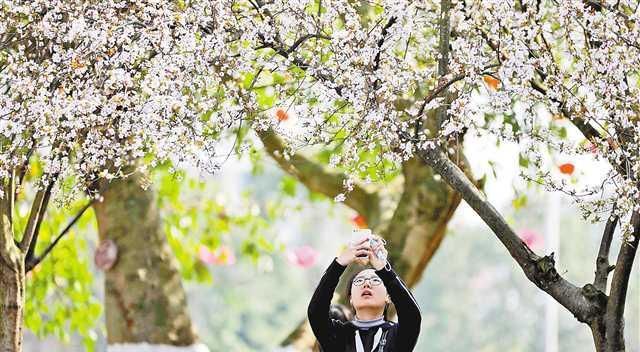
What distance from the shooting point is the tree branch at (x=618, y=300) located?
5.07m

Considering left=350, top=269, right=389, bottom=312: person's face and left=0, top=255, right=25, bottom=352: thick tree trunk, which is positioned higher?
left=0, top=255, right=25, bottom=352: thick tree trunk

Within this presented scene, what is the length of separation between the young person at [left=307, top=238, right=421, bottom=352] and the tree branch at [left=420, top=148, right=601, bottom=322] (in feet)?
1.43

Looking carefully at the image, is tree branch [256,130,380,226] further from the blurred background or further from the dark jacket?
the blurred background

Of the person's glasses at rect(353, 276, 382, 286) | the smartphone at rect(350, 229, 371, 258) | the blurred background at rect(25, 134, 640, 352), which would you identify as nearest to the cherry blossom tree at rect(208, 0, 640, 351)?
the smartphone at rect(350, 229, 371, 258)

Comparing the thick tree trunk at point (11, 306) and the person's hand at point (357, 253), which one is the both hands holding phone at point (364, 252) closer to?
the person's hand at point (357, 253)

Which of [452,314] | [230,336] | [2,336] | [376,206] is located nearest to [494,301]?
[452,314]

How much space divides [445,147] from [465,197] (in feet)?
0.89

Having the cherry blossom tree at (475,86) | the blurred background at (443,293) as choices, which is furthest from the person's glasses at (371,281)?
the blurred background at (443,293)

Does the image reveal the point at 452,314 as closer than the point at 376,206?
No

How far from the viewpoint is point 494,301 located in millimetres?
43844

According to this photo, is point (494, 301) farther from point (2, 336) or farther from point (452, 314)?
point (2, 336)

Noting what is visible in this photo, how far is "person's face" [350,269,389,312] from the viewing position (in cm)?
523

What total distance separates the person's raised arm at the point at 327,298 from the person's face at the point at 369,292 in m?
0.13

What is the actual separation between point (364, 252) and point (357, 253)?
0.09 ft
